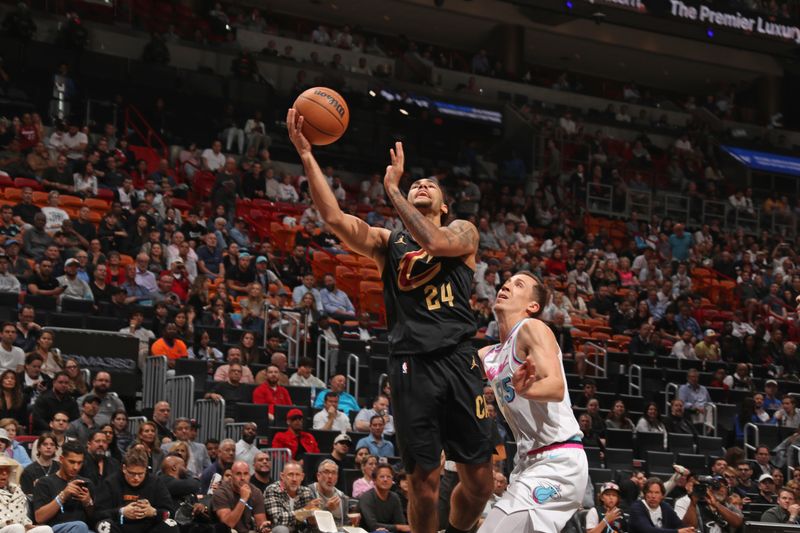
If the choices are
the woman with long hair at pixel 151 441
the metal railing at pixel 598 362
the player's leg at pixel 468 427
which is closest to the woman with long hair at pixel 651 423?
the metal railing at pixel 598 362

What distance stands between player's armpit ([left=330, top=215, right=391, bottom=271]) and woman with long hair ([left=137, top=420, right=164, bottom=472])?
6.00 metres

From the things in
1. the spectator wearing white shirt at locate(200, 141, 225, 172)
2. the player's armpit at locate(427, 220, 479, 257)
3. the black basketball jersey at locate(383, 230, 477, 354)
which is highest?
the spectator wearing white shirt at locate(200, 141, 225, 172)

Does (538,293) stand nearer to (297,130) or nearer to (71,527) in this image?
(297,130)

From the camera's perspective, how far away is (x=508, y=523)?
218 inches

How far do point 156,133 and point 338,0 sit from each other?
27.6 ft

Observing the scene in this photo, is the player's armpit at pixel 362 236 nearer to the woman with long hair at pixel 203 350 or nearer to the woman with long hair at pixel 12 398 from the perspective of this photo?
the woman with long hair at pixel 12 398

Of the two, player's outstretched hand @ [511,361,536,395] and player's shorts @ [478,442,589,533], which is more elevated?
player's outstretched hand @ [511,361,536,395]

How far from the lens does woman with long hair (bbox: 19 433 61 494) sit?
34.7ft

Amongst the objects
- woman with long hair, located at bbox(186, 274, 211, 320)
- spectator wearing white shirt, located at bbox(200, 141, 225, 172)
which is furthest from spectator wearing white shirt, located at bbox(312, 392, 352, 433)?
spectator wearing white shirt, located at bbox(200, 141, 225, 172)

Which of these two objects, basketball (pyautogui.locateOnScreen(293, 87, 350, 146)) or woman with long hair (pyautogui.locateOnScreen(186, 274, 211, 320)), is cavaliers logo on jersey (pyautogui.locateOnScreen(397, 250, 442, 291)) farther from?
woman with long hair (pyautogui.locateOnScreen(186, 274, 211, 320))

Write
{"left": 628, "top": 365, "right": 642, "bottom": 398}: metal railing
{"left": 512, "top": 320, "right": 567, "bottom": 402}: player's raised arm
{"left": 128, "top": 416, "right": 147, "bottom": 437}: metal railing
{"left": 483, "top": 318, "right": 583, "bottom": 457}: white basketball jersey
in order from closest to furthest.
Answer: {"left": 512, "top": 320, "right": 567, "bottom": 402}: player's raised arm → {"left": 483, "top": 318, "right": 583, "bottom": 457}: white basketball jersey → {"left": 128, "top": 416, "right": 147, "bottom": 437}: metal railing → {"left": 628, "top": 365, "right": 642, "bottom": 398}: metal railing

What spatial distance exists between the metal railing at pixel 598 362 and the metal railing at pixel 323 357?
15.3 feet

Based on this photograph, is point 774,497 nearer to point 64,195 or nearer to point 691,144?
point 64,195

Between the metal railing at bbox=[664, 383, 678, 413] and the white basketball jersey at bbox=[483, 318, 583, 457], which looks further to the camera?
the metal railing at bbox=[664, 383, 678, 413]
